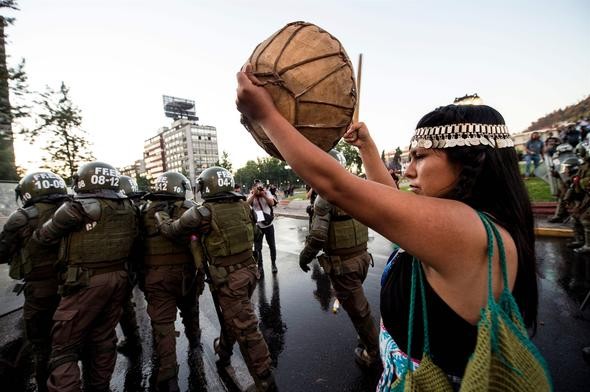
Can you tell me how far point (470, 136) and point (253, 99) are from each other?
2.68ft

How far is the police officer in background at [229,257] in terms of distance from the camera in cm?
299

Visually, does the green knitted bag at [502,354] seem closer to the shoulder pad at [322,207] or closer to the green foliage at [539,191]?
the shoulder pad at [322,207]

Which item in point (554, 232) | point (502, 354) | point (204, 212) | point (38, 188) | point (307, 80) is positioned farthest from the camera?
point (554, 232)

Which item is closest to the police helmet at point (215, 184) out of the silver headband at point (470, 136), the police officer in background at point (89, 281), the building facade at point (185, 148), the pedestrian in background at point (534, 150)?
the police officer in background at point (89, 281)

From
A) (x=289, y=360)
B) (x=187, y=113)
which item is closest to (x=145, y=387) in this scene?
(x=289, y=360)

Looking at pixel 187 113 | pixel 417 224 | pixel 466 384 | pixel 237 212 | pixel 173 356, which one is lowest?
pixel 173 356

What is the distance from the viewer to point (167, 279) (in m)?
3.52

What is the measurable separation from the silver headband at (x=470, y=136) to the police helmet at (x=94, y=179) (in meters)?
3.78

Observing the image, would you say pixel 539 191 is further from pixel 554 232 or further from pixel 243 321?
pixel 243 321

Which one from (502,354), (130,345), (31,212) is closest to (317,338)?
(130,345)

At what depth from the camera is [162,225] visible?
343 cm

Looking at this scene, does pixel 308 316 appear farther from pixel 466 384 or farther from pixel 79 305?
pixel 466 384

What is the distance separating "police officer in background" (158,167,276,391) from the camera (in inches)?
118

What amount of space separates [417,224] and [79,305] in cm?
353
